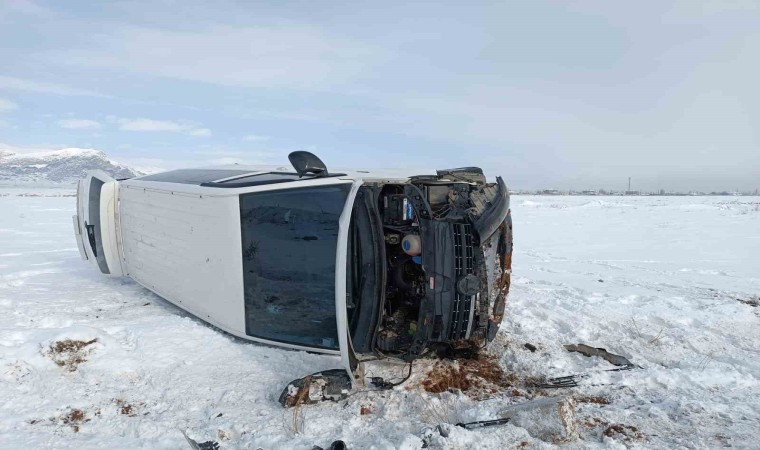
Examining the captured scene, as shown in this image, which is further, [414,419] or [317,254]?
[317,254]

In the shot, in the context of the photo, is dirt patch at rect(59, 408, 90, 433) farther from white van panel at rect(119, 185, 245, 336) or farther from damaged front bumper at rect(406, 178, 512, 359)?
damaged front bumper at rect(406, 178, 512, 359)

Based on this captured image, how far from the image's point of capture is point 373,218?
394cm

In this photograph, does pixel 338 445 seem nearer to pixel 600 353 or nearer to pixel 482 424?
pixel 482 424

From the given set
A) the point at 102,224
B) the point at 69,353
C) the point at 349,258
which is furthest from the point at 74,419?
the point at 102,224

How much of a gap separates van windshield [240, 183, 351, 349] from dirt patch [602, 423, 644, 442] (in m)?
2.18

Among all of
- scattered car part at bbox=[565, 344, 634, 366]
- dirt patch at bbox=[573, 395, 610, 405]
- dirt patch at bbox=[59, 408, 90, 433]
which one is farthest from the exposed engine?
dirt patch at bbox=[59, 408, 90, 433]


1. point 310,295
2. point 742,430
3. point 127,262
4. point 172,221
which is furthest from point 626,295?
point 127,262

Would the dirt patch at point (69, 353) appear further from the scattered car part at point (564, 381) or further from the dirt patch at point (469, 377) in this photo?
the scattered car part at point (564, 381)

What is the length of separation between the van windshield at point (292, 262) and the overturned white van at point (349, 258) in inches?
0.4

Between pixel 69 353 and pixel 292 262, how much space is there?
6.68 feet

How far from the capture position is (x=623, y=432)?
10.3 ft

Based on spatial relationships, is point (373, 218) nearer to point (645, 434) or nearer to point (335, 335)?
point (335, 335)

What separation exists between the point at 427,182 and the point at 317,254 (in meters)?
1.33

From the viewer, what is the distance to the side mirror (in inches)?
171
